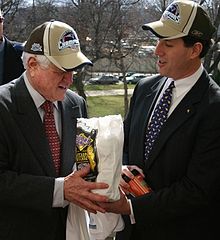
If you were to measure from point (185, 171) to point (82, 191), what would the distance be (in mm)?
581

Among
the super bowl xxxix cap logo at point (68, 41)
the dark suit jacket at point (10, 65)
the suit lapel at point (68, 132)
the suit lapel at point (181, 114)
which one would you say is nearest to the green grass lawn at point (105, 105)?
the dark suit jacket at point (10, 65)

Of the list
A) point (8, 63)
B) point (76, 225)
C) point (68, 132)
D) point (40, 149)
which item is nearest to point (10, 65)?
point (8, 63)

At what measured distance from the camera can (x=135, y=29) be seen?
447 inches

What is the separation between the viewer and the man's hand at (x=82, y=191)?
6.43 ft

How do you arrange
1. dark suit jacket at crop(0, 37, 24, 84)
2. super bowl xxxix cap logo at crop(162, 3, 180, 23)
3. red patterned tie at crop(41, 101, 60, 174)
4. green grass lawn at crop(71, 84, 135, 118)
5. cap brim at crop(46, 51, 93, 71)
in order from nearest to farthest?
cap brim at crop(46, 51, 93, 71) < red patterned tie at crop(41, 101, 60, 174) < super bowl xxxix cap logo at crop(162, 3, 180, 23) < dark suit jacket at crop(0, 37, 24, 84) < green grass lawn at crop(71, 84, 135, 118)

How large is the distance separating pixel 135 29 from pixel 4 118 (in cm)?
971

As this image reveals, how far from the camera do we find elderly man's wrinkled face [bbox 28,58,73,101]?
208 cm

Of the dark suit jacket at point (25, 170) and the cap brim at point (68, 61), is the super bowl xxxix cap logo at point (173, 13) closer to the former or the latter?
the cap brim at point (68, 61)

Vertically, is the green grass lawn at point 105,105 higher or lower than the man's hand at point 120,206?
lower

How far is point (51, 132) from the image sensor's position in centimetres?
220

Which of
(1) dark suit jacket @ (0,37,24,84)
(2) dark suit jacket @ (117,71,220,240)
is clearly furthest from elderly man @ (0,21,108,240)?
(1) dark suit jacket @ (0,37,24,84)

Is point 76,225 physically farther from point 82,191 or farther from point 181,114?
point 181,114

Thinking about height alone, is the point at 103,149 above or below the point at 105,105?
above

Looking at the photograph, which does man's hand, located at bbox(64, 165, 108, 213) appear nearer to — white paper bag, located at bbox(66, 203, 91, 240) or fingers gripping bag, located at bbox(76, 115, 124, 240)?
fingers gripping bag, located at bbox(76, 115, 124, 240)
